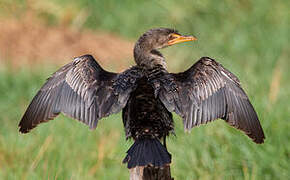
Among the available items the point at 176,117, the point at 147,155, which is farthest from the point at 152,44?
the point at 176,117

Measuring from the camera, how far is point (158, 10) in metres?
10.4

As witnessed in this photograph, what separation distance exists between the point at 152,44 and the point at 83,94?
720 millimetres

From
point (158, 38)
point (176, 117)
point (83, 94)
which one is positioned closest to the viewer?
point (83, 94)

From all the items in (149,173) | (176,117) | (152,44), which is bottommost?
(149,173)

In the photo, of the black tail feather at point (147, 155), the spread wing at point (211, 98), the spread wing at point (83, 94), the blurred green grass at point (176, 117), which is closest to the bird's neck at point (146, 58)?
the spread wing at point (83, 94)

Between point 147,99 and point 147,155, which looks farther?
point 147,99

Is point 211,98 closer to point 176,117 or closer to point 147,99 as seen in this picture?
point 147,99

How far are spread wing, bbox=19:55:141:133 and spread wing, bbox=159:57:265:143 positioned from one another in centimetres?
32

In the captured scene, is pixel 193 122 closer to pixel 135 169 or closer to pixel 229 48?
pixel 135 169

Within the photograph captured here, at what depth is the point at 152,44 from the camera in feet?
16.8

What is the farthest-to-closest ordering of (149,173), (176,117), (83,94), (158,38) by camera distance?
1. (176,117)
2. (158,38)
3. (83,94)
4. (149,173)

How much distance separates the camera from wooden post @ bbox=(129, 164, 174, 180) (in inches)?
181

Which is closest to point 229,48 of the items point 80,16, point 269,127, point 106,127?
point 80,16

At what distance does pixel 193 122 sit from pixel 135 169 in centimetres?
52
